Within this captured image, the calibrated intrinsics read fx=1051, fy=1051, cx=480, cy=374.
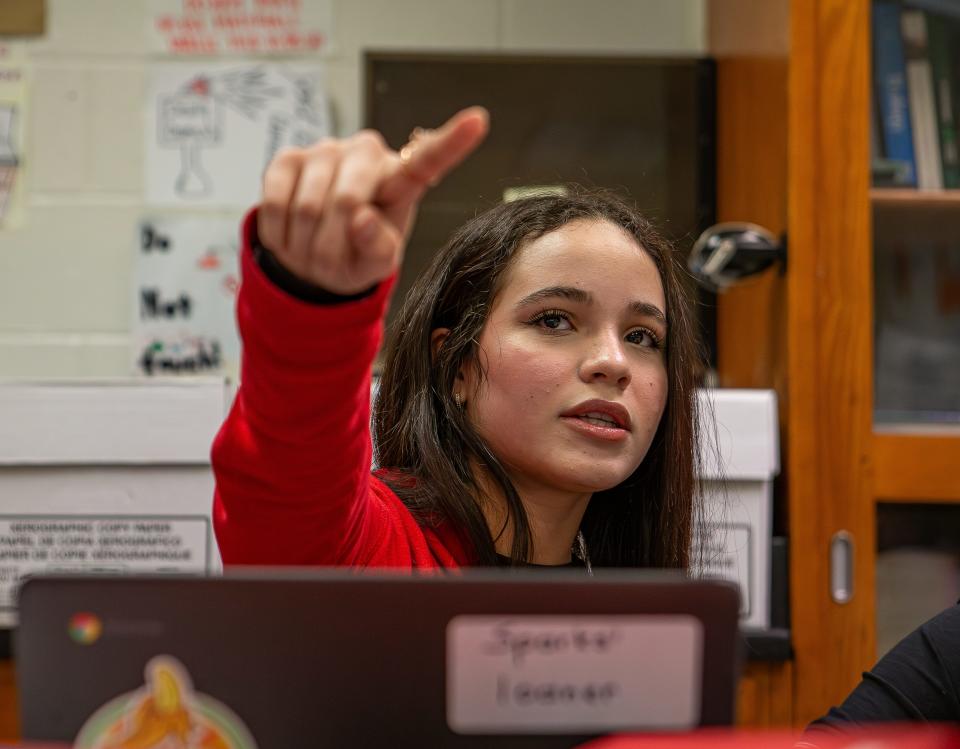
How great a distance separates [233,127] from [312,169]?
172 centimetres

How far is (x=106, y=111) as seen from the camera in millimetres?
2154

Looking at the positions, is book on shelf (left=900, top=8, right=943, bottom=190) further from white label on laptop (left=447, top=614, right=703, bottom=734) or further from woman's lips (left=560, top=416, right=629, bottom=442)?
white label on laptop (left=447, top=614, right=703, bottom=734)

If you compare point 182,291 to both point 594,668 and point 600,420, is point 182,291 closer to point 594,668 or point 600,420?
point 600,420

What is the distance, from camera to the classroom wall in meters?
2.14

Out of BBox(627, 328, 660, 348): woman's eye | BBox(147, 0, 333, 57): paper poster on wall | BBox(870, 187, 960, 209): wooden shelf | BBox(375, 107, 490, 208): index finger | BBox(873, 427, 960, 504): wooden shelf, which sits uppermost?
BBox(147, 0, 333, 57): paper poster on wall

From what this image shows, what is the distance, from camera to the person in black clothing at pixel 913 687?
94 centimetres

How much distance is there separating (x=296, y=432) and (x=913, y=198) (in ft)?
4.58

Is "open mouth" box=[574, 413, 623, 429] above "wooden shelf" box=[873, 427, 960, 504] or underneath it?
above

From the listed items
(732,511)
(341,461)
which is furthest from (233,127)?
(341,461)

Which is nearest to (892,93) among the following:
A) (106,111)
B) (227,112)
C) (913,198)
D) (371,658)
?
(913,198)

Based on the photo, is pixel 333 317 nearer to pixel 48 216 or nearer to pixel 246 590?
pixel 246 590

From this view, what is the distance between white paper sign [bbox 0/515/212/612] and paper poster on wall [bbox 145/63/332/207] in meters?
0.87

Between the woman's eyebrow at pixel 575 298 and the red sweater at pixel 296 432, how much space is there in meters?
0.28

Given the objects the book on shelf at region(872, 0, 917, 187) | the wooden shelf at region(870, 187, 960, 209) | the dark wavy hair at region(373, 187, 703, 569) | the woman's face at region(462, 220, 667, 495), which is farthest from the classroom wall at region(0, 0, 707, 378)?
the woman's face at region(462, 220, 667, 495)
